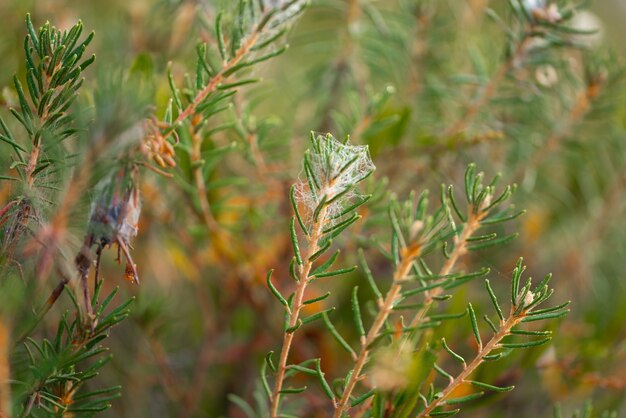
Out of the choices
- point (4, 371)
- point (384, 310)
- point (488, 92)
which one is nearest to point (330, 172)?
point (384, 310)

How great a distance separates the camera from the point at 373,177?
0.76 m

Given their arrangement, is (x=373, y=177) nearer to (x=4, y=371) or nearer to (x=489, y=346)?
(x=489, y=346)

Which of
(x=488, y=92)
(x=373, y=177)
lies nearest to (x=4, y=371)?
(x=373, y=177)

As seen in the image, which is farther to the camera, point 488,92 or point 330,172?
point 488,92

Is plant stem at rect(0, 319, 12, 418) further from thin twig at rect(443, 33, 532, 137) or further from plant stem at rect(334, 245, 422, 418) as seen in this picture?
thin twig at rect(443, 33, 532, 137)

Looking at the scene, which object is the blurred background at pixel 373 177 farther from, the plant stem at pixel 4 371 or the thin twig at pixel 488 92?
the plant stem at pixel 4 371

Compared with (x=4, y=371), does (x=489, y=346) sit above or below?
below

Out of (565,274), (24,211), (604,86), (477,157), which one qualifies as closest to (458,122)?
(477,157)

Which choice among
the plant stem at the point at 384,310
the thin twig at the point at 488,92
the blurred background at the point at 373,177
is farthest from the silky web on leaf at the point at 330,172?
the thin twig at the point at 488,92

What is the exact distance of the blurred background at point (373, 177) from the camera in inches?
28.9

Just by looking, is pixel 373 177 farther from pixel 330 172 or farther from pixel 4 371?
pixel 4 371

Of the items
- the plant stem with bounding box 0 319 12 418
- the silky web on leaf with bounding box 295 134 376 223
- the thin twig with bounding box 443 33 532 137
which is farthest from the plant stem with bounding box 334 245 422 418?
the thin twig with bounding box 443 33 532 137

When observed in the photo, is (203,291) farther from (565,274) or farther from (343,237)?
(565,274)

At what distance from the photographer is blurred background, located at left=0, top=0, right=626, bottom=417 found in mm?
734
